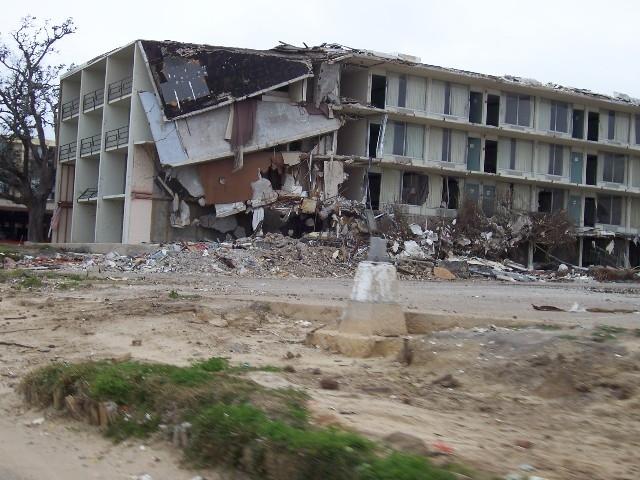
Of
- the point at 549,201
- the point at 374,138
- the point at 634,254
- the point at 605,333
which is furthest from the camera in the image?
the point at 634,254

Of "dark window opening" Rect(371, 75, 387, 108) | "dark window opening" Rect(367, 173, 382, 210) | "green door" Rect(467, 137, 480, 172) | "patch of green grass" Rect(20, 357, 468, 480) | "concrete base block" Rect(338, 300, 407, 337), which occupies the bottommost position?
"patch of green grass" Rect(20, 357, 468, 480)

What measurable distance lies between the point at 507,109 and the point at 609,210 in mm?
10997

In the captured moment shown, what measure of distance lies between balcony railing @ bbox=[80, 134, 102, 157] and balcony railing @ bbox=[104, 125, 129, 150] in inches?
81.8

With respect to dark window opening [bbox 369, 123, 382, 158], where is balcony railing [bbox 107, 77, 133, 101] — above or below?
above

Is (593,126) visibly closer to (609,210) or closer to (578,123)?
(578,123)

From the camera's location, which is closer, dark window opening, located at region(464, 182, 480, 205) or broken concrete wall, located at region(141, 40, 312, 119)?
broken concrete wall, located at region(141, 40, 312, 119)

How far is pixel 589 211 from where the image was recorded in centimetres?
4522

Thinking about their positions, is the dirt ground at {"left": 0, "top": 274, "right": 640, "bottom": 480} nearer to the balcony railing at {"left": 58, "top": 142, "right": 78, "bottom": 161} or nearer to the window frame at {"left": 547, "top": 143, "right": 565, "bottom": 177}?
the window frame at {"left": 547, "top": 143, "right": 565, "bottom": 177}

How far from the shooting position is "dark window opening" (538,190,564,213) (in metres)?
43.2

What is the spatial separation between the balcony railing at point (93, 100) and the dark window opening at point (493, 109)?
2263cm

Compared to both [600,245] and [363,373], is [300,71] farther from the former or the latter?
[363,373]

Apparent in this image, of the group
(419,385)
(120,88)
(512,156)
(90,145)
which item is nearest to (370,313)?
(419,385)

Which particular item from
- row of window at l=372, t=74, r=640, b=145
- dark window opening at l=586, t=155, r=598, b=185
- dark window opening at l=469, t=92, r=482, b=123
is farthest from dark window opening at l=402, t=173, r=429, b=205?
dark window opening at l=586, t=155, r=598, b=185

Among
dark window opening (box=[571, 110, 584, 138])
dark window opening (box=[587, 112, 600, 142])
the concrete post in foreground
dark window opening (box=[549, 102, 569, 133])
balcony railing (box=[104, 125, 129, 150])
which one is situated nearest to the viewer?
the concrete post in foreground
